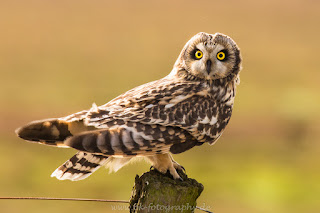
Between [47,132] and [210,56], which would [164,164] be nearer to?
[210,56]

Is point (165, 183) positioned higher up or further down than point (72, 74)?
higher up

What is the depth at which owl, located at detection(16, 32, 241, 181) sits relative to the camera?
16.6 feet

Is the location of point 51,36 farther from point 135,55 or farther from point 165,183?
point 165,183

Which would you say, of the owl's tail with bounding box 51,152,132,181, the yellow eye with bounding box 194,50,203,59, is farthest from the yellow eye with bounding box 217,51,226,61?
the owl's tail with bounding box 51,152,132,181

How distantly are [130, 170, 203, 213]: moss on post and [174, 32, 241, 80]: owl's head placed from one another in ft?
3.36

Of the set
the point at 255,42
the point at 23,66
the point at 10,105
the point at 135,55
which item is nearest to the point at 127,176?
the point at 10,105

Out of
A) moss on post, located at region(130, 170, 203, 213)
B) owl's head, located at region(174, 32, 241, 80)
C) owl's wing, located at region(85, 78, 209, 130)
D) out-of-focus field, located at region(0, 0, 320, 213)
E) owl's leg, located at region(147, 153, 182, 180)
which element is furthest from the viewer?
out-of-focus field, located at region(0, 0, 320, 213)

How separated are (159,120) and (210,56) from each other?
776 mm

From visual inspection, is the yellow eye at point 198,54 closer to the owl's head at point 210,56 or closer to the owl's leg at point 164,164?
the owl's head at point 210,56

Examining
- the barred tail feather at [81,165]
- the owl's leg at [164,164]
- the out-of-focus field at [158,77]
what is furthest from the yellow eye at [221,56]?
the out-of-focus field at [158,77]

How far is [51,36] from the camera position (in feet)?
141

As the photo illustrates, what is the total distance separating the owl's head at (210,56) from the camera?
234 inches

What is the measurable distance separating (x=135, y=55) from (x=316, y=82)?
33.7 ft

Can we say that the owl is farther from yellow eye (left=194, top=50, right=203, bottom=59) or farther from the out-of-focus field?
the out-of-focus field
